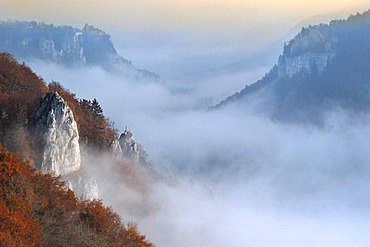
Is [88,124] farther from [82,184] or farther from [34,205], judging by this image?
[34,205]

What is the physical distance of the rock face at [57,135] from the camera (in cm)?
4994

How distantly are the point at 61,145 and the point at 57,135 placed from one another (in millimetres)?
1008

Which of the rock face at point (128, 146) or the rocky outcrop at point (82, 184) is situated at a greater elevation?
the rock face at point (128, 146)

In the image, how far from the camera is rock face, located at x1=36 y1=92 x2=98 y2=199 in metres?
50.1

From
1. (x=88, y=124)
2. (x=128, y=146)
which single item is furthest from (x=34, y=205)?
(x=128, y=146)

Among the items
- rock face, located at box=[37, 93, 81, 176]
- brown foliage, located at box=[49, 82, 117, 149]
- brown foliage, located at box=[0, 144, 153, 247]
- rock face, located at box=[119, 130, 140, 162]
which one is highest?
rock face, located at box=[119, 130, 140, 162]

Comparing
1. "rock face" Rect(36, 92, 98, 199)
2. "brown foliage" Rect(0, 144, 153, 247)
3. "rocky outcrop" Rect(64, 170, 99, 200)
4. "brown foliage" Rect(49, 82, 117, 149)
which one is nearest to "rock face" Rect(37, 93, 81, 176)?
"rock face" Rect(36, 92, 98, 199)

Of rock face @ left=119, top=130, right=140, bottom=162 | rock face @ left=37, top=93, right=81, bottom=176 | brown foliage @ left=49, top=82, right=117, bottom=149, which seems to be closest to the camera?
rock face @ left=37, top=93, right=81, bottom=176

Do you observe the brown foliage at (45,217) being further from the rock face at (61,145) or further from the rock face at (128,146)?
the rock face at (128,146)

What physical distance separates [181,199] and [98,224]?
4854 centimetres

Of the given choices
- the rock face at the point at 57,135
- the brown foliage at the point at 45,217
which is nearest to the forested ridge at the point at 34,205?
the brown foliage at the point at 45,217

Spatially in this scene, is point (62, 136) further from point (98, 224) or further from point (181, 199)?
point (181, 199)

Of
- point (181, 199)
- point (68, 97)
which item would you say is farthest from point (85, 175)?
point (181, 199)

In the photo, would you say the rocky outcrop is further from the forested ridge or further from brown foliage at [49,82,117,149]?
brown foliage at [49,82,117,149]
